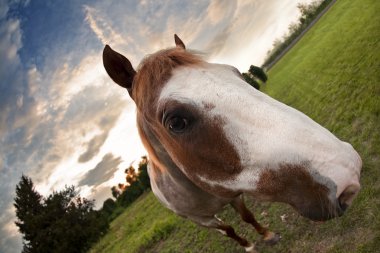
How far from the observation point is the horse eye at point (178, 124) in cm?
228

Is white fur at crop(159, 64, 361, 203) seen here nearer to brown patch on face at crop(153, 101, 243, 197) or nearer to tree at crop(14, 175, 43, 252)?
brown patch on face at crop(153, 101, 243, 197)

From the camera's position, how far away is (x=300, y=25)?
56.0m

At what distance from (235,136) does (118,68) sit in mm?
1511

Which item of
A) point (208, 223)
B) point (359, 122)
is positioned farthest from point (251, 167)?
point (359, 122)

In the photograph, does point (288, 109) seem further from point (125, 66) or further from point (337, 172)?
point (125, 66)

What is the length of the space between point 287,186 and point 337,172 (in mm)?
342

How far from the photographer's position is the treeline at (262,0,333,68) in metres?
53.4

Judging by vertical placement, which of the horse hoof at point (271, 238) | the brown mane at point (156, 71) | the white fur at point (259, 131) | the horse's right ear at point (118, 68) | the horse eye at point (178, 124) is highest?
the horse's right ear at point (118, 68)

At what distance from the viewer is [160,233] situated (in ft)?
27.5

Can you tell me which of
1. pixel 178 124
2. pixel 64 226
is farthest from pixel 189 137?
pixel 64 226

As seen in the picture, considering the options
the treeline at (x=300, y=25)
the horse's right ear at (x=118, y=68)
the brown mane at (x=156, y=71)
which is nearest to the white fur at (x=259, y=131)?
the brown mane at (x=156, y=71)

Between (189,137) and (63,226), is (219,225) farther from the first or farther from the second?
(63,226)

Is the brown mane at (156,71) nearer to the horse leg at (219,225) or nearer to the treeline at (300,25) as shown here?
the horse leg at (219,225)

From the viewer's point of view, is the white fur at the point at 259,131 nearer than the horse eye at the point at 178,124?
Yes
